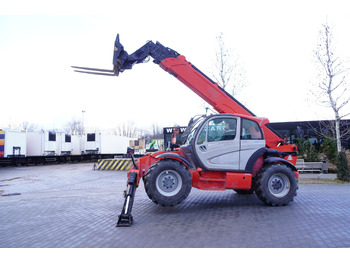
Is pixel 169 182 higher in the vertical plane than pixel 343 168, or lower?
higher

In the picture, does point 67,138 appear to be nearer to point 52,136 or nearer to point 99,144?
point 52,136

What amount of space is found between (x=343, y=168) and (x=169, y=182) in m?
9.90

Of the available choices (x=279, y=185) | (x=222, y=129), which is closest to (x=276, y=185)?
(x=279, y=185)

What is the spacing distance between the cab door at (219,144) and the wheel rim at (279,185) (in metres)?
1.09

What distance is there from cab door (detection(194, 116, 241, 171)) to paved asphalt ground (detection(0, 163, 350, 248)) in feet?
3.99

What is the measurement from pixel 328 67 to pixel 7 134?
27871 mm

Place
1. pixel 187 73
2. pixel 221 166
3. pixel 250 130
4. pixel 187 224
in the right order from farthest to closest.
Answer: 1. pixel 187 73
2. pixel 250 130
3. pixel 221 166
4. pixel 187 224

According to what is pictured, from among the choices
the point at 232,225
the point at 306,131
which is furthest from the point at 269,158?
the point at 306,131

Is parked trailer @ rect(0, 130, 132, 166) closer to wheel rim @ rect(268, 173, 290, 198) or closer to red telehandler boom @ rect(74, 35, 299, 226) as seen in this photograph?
red telehandler boom @ rect(74, 35, 299, 226)

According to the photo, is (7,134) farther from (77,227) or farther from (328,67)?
(328,67)

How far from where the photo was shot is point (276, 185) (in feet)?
24.7

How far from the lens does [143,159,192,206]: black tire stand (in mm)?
6816

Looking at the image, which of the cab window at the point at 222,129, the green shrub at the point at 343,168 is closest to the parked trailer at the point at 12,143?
the cab window at the point at 222,129

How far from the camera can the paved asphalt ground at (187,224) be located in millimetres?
4863
